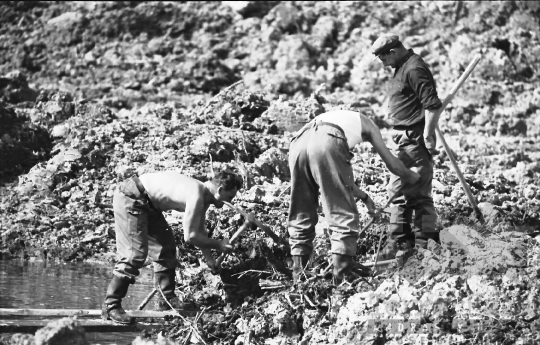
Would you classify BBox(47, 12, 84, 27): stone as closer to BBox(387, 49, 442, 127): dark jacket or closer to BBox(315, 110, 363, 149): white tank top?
BBox(387, 49, 442, 127): dark jacket

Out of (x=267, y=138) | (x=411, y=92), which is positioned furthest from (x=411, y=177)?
(x=267, y=138)

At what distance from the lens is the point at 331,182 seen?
5.78m

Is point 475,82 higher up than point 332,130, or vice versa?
point 332,130

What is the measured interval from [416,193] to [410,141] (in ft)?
1.34

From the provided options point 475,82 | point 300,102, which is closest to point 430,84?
point 300,102

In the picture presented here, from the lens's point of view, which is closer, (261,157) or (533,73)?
(261,157)

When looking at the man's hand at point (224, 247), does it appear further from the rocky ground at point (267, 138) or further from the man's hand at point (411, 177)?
the man's hand at point (411, 177)

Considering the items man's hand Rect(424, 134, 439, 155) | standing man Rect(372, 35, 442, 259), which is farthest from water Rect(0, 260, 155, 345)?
man's hand Rect(424, 134, 439, 155)

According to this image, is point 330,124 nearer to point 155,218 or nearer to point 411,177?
point 411,177

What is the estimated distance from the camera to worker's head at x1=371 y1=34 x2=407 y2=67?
661 cm

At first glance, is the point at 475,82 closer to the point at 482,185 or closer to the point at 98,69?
the point at 482,185

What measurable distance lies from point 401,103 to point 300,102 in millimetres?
5793

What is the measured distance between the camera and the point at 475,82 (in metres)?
15.8

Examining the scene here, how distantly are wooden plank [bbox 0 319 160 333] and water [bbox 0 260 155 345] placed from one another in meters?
0.09
